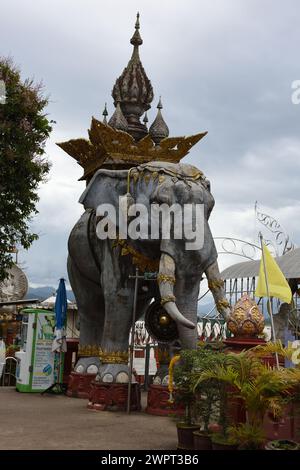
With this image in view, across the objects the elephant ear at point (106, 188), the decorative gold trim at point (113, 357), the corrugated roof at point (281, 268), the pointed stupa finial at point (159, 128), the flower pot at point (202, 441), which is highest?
the pointed stupa finial at point (159, 128)

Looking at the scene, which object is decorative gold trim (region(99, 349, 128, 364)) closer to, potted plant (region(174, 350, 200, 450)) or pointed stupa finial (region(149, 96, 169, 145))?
potted plant (region(174, 350, 200, 450))

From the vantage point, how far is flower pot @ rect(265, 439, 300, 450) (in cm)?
522

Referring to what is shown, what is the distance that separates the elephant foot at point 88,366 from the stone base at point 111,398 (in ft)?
5.80

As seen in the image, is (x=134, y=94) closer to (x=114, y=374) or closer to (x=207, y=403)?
(x=114, y=374)

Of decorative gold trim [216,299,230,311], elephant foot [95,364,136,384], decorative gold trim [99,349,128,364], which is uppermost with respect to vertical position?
decorative gold trim [216,299,230,311]

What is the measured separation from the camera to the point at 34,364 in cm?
1169

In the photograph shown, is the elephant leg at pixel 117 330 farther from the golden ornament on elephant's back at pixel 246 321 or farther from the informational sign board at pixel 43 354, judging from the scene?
the informational sign board at pixel 43 354

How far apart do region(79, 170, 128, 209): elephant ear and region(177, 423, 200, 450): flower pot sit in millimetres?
4691

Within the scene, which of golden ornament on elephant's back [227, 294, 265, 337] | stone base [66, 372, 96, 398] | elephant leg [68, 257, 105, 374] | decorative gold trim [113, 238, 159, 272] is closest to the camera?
decorative gold trim [113, 238, 159, 272]

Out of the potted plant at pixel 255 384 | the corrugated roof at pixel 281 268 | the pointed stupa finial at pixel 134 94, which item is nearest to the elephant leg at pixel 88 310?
the pointed stupa finial at pixel 134 94

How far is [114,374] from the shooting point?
364 inches

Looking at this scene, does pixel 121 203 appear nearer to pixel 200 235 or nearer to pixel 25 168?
pixel 200 235

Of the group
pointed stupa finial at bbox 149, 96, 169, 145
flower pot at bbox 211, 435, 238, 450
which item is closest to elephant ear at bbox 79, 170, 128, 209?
pointed stupa finial at bbox 149, 96, 169, 145

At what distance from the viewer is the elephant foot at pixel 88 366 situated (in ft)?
36.1
